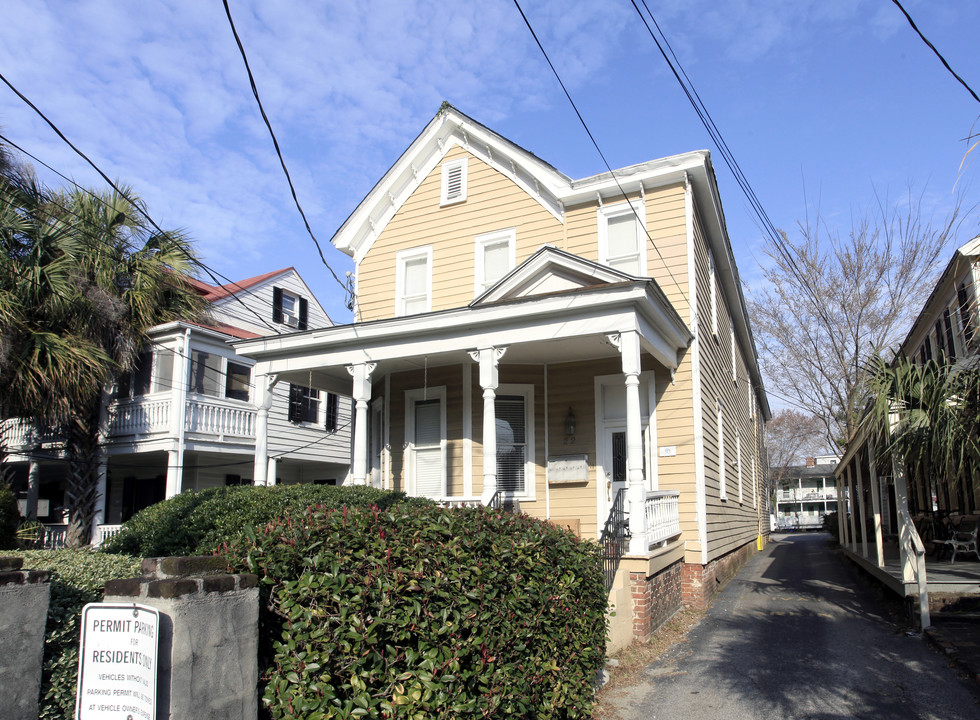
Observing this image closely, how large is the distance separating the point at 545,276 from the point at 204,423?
35.1 feet

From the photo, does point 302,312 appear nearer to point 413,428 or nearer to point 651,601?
point 413,428

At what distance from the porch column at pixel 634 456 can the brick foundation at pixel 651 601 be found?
0.39 m

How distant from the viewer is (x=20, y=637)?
11.3 ft

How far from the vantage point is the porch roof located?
408 inches

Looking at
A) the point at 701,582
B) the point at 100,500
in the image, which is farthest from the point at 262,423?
the point at 701,582

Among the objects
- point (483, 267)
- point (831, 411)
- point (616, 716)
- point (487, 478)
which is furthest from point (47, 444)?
point (831, 411)

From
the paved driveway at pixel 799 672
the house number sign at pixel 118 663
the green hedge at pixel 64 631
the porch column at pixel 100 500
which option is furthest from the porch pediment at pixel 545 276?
the porch column at pixel 100 500

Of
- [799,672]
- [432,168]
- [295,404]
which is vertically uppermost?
[432,168]

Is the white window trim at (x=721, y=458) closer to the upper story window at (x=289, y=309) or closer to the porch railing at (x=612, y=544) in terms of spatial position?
the porch railing at (x=612, y=544)

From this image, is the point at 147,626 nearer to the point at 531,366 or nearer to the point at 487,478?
the point at 487,478

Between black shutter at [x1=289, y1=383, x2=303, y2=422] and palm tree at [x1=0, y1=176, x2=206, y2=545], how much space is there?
4.14 metres

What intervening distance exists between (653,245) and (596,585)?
8491mm

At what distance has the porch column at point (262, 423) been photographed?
12.8 metres

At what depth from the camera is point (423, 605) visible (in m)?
4.04
